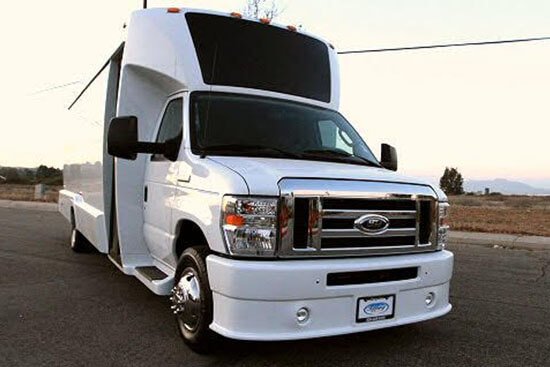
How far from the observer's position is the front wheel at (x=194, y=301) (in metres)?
4.29

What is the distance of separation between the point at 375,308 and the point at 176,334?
1785 millimetres

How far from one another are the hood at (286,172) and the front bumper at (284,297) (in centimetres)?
55

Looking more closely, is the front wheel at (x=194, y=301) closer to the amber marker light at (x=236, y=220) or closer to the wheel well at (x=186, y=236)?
the wheel well at (x=186, y=236)

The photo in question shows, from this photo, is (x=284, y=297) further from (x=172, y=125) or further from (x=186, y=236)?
(x=172, y=125)

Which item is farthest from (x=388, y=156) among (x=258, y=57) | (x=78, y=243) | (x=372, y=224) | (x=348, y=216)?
(x=78, y=243)

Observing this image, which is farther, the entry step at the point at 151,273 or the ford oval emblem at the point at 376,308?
the entry step at the point at 151,273

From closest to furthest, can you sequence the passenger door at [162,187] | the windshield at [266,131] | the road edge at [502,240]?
the windshield at [266,131] < the passenger door at [162,187] < the road edge at [502,240]

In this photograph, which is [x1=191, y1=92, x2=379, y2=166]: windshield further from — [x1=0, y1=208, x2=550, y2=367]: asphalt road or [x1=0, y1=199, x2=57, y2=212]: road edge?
[x1=0, y1=199, x2=57, y2=212]: road edge

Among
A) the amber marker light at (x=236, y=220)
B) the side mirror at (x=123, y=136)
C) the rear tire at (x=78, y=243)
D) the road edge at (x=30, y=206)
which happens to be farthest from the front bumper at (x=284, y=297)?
the road edge at (x=30, y=206)

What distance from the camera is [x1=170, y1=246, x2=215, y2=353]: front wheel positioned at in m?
4.29

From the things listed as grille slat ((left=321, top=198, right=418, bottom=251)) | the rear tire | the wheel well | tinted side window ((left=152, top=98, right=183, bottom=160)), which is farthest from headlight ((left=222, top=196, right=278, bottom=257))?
the rear tire

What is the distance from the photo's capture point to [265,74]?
5832mm

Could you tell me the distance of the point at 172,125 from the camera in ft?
18.4

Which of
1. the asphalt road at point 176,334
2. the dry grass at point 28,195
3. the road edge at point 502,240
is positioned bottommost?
the dry grass at point 28,195
